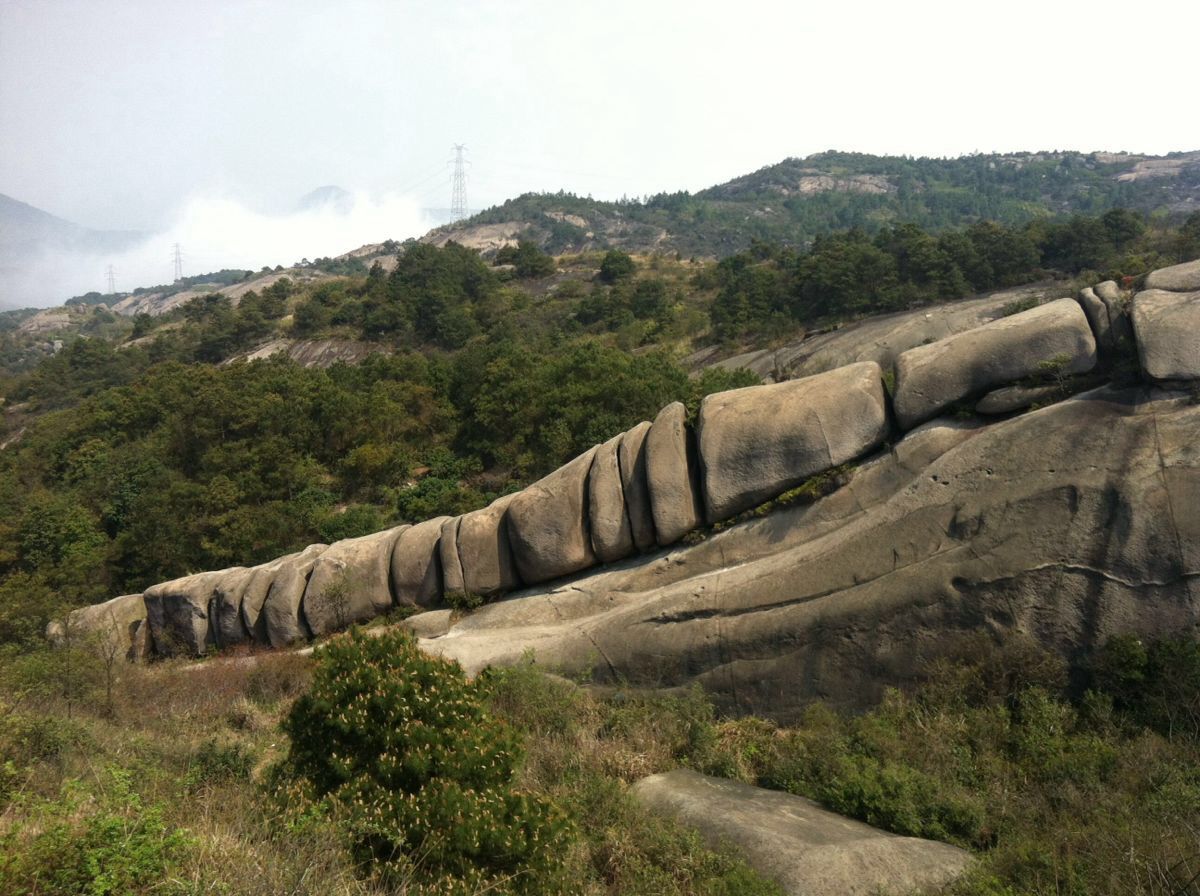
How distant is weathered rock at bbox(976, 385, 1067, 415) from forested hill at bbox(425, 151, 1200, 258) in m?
121

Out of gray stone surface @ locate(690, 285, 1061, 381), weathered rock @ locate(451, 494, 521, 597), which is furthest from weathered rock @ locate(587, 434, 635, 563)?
gray stone surface @ locate(690, 285, 1061, 381)

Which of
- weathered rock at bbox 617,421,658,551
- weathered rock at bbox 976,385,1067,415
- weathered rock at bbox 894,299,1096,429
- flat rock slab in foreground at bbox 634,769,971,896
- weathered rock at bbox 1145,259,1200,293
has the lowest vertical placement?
flat rock slab in foreground at bbox 634,769,971,896

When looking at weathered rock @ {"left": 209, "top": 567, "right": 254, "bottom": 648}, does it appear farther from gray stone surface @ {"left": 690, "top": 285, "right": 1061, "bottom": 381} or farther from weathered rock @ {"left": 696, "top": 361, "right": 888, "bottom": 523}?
gray stone surface @ {"left": 690, "top": 285, "right": 1061, "bottom": 381}

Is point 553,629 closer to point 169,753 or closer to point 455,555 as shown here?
point 455,555

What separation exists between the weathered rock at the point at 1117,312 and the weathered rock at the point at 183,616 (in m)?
19.9

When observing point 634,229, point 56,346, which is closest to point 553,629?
point 634,229

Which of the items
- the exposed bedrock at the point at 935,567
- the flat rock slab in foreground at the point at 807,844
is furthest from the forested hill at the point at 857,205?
the flat rock slab in foreground at the point at 807,844

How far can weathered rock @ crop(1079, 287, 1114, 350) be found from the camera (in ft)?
39.0

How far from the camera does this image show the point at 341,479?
3095cm

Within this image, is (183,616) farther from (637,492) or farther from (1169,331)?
(1169,331)

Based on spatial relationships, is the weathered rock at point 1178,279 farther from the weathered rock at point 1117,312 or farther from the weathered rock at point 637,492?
the weathered rock at point 637,492

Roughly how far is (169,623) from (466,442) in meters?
14.0

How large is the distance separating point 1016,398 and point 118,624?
2154 centimetres

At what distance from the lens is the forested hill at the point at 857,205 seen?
5305 inches
